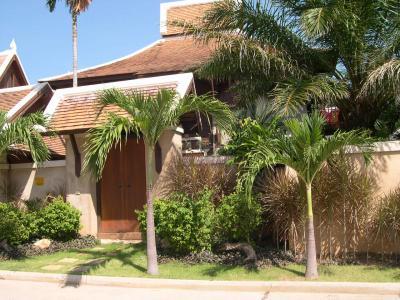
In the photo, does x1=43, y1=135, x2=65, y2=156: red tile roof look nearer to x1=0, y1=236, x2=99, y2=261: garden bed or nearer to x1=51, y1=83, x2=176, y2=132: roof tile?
x1=51, y1=83, x2=176, y2=132: roof tile

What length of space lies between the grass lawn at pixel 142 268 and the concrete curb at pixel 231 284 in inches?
11.8

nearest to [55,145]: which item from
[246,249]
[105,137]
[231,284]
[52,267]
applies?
[52,267]

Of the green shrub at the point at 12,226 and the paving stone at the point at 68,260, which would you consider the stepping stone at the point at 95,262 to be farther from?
the green shrub at the point at 12,226

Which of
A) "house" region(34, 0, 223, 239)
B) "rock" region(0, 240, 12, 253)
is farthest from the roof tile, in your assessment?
"rock" region(0, 240, 12, 253)

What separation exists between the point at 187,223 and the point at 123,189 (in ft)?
10.5

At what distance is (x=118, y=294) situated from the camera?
8.02 meters

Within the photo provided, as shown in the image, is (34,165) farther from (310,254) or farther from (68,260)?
(310,254)

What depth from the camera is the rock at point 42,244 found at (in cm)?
1149

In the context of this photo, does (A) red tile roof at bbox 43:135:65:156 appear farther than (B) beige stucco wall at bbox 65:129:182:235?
Yes

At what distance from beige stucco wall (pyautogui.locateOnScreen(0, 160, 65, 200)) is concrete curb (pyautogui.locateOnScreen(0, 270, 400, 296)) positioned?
4.15 meters

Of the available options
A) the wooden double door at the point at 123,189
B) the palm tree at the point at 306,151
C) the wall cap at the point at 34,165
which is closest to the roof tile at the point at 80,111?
the wooden double door at the point at 123,189

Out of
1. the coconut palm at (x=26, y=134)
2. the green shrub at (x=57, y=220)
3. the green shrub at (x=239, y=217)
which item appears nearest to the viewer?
the green shrub at (x=239, y=217)

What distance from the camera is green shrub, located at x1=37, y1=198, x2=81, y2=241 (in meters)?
11.6

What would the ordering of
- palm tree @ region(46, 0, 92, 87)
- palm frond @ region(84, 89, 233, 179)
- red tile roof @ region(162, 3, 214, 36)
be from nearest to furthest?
palm frond @ region(84, 89, 233, 179), palm tree @ region(46, 0, 92, 87), red tile roof @ region(162, 3, 214, 36)
